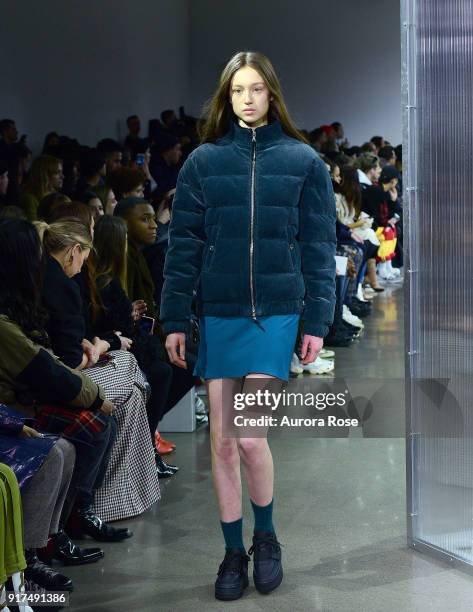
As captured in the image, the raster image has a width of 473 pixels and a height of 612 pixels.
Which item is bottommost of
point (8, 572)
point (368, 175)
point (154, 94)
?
point (8, 572)

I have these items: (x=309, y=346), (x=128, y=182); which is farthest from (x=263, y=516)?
(x=128, y=182)

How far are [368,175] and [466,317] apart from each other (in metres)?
7.31

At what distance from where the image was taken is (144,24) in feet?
43.8

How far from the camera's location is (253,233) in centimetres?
311

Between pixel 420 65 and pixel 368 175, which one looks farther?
pixel 368 175

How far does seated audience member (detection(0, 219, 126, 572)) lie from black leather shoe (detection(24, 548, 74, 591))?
0.02 metres

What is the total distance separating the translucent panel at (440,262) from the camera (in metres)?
3.36

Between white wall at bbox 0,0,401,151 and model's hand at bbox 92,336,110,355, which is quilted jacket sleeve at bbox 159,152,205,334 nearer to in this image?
model's hand at bbox 92,336,110,355

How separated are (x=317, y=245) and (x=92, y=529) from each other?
1.23 meters

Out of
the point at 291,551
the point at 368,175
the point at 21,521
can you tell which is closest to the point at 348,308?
the point at 368,175

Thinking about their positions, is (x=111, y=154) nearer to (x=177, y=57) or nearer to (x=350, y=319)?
(x=350, y=319)

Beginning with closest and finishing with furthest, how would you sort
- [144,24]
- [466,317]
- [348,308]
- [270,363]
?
[270,363], [466,317], [348,308], [144,24]

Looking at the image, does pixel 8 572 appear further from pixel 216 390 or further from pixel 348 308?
pixel 348 308

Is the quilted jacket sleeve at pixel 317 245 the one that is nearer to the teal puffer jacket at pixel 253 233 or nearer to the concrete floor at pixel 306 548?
the teal puffer jacket at pixel 253 233
